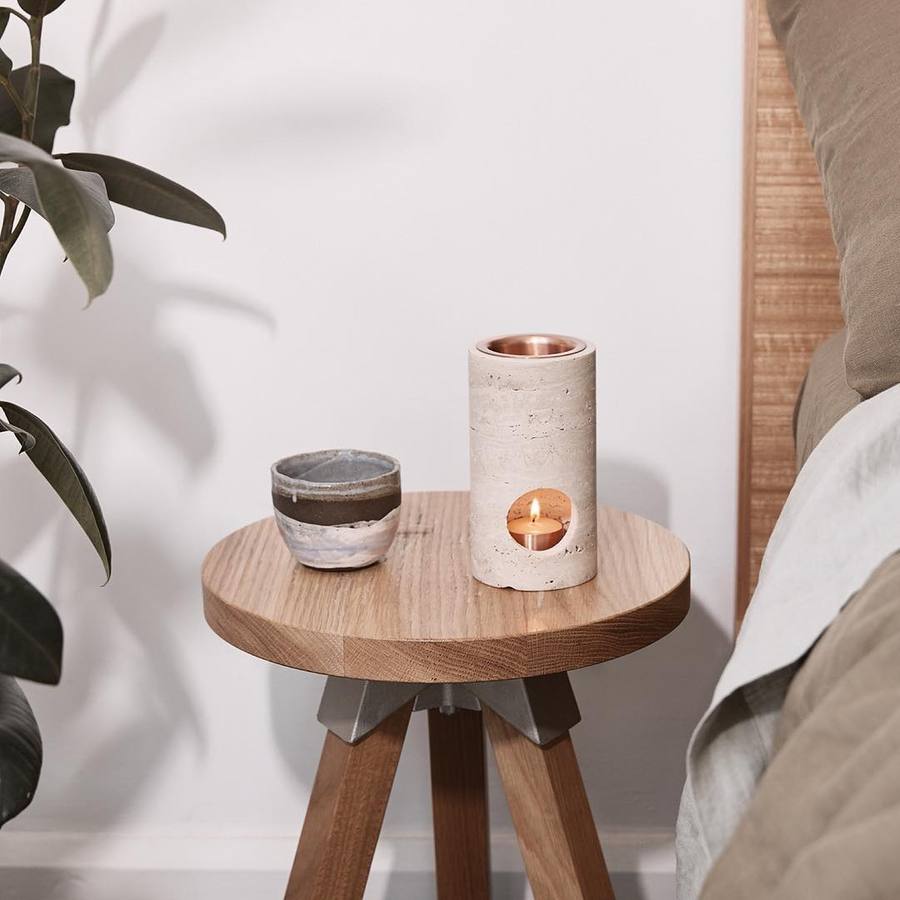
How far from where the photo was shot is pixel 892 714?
54cm

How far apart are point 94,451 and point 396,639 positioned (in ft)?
2.08

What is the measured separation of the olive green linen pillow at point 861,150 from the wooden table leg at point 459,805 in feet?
1.71

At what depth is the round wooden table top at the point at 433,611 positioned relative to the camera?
0.90 m

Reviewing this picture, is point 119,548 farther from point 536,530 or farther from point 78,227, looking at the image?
point 78,227

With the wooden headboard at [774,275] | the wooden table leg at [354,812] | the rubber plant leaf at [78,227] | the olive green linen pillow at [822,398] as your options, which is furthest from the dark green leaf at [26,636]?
the wooden headboard at [774,275]

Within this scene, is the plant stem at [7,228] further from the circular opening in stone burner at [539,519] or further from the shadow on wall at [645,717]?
the shadow on wall at [645,717]

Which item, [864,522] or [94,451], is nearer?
[864,522]

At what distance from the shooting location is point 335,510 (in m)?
1.01

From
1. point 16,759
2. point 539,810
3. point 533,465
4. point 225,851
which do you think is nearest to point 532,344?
point 533,465

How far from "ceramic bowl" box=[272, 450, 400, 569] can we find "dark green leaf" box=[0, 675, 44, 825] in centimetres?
26

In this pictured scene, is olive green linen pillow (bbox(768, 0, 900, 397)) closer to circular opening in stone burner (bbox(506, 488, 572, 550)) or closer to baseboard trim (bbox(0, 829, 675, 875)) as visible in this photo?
circular opening in stone burner (bbox(506, 488, 572, 550))

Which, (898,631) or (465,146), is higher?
(465,146)

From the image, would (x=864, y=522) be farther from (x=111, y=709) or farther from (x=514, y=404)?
(x=111, y=709)

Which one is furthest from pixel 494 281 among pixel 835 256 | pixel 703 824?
pixel 703 824
